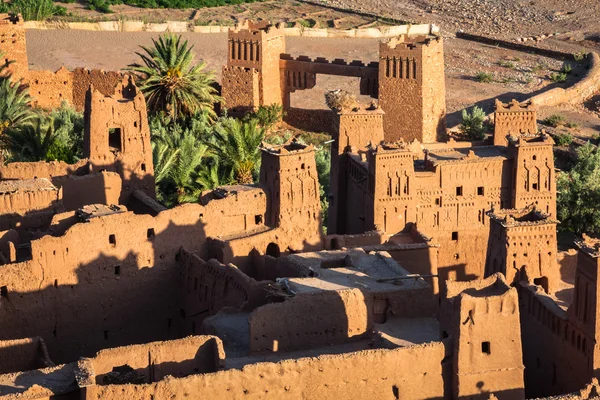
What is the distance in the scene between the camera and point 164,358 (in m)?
34.9

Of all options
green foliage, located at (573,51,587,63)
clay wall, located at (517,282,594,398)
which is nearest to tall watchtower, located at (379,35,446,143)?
green foliage, located at (573,51,587,63)

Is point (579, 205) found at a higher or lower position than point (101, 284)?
lower

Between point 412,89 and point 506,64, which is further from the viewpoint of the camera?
point 506,64

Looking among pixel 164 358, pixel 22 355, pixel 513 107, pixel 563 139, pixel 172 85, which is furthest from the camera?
pixel 563 139

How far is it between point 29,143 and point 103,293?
1474 cm

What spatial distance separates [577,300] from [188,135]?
22514mm

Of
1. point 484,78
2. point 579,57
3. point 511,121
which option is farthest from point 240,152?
point 579,57

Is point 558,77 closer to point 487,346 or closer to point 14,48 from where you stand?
point 14,48

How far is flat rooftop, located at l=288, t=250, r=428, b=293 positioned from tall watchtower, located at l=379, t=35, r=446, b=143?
66.6 ft

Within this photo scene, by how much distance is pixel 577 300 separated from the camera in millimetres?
36688

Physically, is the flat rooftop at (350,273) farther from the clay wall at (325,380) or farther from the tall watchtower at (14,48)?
the tall watchtower at (14,48)

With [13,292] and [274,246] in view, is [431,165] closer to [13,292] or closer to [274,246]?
[274,246]

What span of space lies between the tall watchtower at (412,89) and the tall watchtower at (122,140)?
16023 millimetres

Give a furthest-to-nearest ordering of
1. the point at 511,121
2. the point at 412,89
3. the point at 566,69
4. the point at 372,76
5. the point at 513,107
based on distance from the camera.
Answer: the point at 566,69 → the point at 372,76 → the point at 412,89 → the point at 513,107 → the point at 511,121
